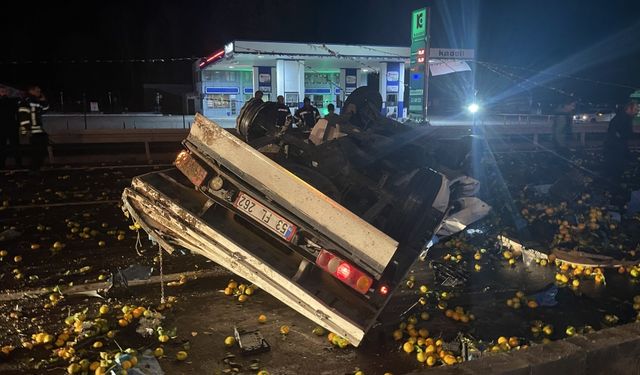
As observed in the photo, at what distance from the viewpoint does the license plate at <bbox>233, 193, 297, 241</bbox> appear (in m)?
4.01

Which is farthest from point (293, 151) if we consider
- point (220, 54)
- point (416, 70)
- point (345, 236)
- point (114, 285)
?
point (220, 54)

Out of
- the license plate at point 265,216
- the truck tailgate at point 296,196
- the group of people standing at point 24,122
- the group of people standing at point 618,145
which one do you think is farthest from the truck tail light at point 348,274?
the group of people standing at point 24,122

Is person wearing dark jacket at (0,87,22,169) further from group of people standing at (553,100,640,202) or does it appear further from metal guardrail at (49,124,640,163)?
group of people standing at (553,100,640,202)

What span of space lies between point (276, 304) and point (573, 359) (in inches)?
120

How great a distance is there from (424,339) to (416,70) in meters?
20.3

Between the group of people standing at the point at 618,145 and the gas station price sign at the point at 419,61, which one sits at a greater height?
the gas station price sign at the point at 419,61

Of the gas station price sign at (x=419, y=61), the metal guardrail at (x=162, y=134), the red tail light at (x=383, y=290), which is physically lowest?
the red tail light at (x=383, y=290)

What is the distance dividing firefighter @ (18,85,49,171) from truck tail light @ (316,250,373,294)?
12276mm

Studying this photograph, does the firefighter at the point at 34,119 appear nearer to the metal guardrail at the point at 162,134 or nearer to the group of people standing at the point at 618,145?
the metal guardrail at the point at 162,134

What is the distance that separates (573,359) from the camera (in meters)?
3.22

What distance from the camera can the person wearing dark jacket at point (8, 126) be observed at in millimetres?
13344

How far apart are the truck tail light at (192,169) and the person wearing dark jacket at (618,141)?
1110 cm

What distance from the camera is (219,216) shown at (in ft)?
14.5

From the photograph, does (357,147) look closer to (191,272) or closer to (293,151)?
(293,151)
